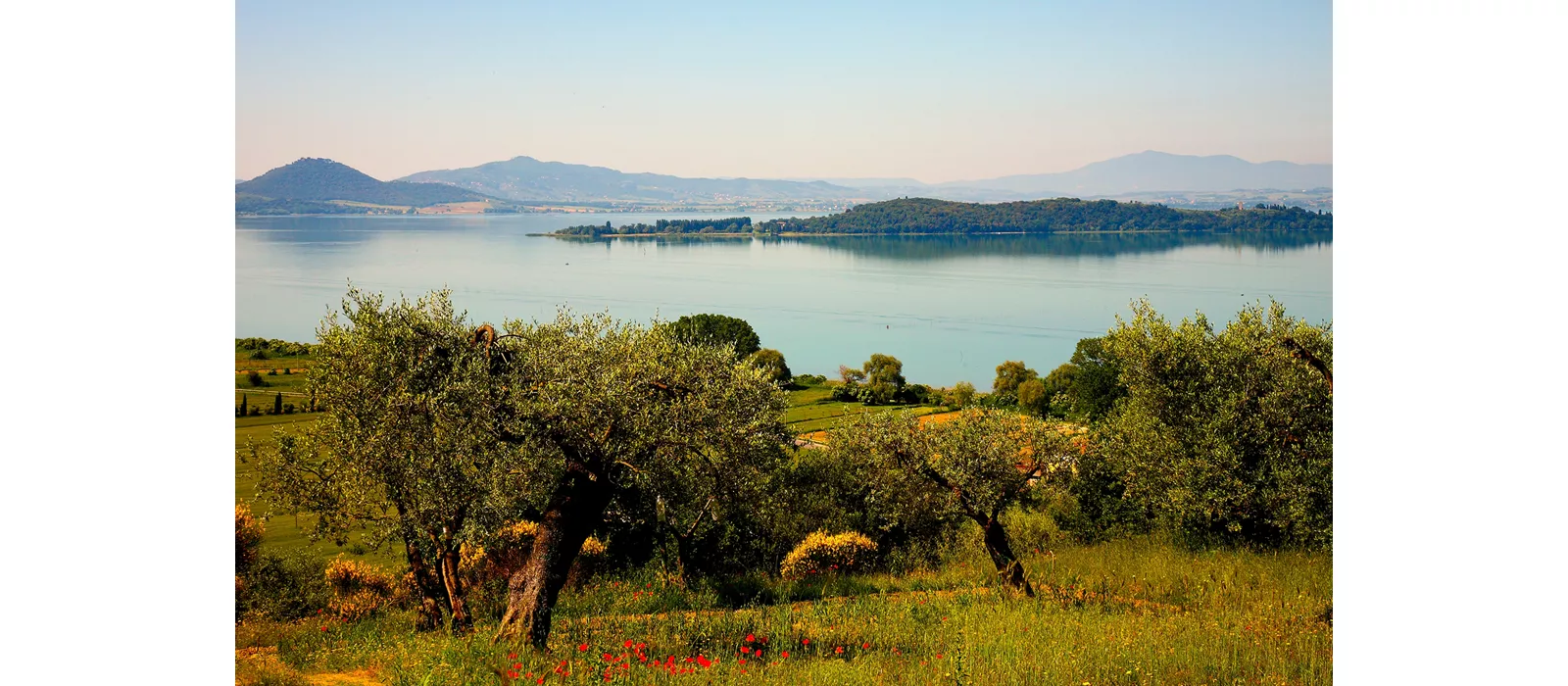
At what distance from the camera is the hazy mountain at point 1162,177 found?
24.8ft

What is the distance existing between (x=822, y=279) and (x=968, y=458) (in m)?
5.87

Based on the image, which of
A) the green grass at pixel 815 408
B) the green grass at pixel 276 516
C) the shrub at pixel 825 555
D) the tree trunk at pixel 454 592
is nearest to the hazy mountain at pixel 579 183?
the green grass at pixel 276 516

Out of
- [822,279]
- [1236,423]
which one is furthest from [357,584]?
[1236,423]

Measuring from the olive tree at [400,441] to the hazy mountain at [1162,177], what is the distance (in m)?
5.92

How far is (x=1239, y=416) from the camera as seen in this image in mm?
8734

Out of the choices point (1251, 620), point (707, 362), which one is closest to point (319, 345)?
point (707, 362)

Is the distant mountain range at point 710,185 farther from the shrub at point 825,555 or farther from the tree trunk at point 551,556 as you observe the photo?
the tree trunk at point 551,556

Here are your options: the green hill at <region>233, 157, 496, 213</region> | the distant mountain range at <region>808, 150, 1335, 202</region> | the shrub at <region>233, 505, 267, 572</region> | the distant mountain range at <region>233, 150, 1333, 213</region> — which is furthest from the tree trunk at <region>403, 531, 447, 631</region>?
the distant mountain range at <region>808, 150, 1335, 202</region>

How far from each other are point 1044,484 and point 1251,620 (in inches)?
93.3

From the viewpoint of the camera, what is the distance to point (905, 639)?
5.89 meters

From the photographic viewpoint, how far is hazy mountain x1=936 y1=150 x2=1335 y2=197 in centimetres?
757

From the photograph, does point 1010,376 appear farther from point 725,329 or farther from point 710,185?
point 710,185

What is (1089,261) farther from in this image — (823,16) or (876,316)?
(823,16)
